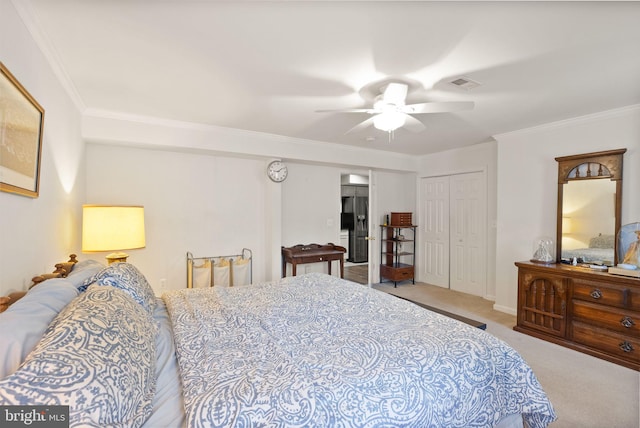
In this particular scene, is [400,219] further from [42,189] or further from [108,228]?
[42,189]

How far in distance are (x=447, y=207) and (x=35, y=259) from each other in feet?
17.3

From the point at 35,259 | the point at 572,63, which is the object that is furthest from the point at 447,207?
the point at 35,259

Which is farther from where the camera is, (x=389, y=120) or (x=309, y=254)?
(x=309, y=254)

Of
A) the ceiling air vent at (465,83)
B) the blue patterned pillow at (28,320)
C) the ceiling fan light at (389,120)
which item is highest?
the ceiling air vent at (465,83)

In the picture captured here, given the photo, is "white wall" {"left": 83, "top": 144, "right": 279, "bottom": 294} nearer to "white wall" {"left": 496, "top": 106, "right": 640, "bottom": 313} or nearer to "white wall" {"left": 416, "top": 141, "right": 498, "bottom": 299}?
"white wall" {"left": 416, "top": 141, "right": 498, "bottom": 299}

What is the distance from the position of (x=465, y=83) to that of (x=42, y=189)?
313 centimetres

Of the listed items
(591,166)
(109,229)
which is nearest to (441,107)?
(591,166)

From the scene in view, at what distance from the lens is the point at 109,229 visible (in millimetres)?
2543

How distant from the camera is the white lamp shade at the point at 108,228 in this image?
250cm

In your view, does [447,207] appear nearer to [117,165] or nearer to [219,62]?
[219,62]

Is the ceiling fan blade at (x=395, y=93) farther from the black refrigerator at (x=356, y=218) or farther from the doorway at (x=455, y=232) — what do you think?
the black refrigerator at (x=356, y=218)

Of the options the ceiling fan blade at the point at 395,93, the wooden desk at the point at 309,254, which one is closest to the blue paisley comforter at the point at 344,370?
the ceiling fan blade at the point at 395,93

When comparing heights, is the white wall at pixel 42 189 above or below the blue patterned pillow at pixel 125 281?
above

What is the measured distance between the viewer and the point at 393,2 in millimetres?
1506
